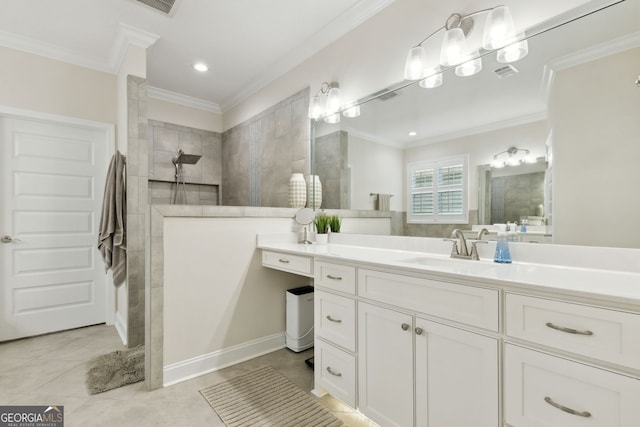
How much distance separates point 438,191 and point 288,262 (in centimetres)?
106

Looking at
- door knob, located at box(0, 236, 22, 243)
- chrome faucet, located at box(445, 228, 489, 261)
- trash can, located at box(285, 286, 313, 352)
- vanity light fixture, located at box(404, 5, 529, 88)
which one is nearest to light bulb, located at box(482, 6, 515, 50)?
vanity light fixture, located at box(404, 5, 529, 88)

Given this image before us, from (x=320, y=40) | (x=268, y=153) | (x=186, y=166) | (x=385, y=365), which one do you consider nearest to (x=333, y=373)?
(x=385, y=365)

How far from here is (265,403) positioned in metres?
1.72

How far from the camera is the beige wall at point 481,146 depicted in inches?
55.9

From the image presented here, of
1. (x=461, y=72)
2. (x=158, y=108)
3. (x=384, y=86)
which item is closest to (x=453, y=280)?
(x=461, y=72)

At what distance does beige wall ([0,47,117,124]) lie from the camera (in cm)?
267

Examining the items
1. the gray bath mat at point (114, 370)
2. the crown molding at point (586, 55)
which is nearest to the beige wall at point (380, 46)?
the crown molding at point (586, 55)

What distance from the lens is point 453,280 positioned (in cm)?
112

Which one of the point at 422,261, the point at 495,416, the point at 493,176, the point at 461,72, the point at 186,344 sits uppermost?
the point at 461,72

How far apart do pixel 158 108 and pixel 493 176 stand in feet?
12.8

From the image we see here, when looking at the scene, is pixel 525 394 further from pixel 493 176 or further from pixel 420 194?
pixel 420 194

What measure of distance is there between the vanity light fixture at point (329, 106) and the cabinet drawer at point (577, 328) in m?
1.83

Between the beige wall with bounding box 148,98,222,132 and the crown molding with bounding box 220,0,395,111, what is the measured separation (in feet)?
2.58

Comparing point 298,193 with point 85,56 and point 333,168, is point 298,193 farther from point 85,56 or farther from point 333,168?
point 85,56
